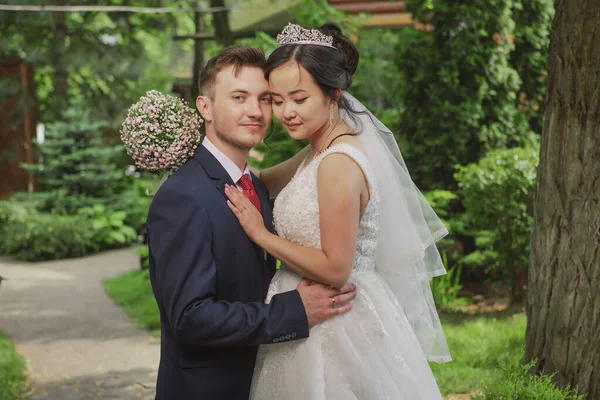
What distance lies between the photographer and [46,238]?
13711 millimetres

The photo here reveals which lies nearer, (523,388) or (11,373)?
(523,388)

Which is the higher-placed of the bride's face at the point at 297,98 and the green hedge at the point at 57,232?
the bride's face at the point at 297,98

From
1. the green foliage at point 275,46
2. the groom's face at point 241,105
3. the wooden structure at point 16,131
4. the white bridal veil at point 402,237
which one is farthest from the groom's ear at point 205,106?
the wooden structure at point 16,131

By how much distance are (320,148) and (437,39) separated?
710 cm

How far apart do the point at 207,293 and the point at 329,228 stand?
51 centimetres

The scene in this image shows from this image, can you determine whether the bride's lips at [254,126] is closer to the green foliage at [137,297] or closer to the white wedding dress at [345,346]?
the white wedding dress at [345,346]

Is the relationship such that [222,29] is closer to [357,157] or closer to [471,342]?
[471,342]

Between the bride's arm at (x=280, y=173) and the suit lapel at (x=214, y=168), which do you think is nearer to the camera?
the suit lapel at (x=214, y=168)

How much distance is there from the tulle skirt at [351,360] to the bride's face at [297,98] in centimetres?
63

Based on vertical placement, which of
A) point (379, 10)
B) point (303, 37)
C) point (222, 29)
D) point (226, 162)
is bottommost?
point (226, 162)

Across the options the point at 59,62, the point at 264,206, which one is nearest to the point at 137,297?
the point at 264,206

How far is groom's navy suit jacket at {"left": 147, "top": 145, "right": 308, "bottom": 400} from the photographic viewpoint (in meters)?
2.67

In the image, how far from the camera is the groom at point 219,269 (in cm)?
269

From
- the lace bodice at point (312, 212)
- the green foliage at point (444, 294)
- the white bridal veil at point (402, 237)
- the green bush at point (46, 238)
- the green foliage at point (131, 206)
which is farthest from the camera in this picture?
the green foliage at point (131, 206)
